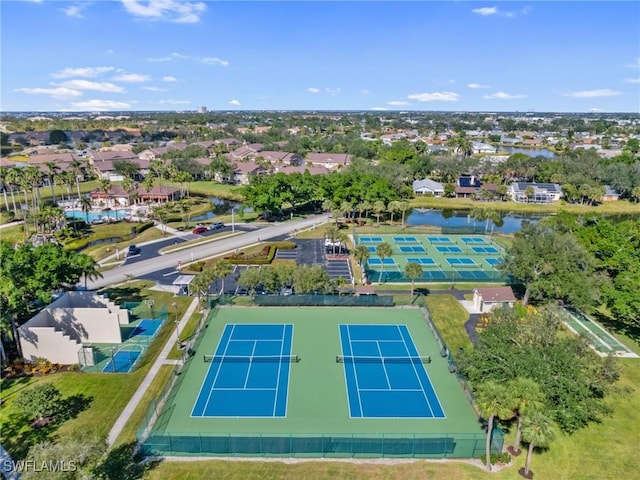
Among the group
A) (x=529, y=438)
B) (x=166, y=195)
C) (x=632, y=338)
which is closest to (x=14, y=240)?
(x=166, y=195)

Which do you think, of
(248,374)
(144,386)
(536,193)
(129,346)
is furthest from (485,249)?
(144,386)

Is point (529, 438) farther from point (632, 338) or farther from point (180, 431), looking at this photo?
point (632, 338)

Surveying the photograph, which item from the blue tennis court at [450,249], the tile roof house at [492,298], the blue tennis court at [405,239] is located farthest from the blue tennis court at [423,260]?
the tile roof house at [492,298]

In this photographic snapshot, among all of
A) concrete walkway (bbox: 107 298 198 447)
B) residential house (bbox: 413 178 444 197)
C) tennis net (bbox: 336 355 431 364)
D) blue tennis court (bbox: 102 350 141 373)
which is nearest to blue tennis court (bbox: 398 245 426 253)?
tennis net (bbox: 336 355 431 364)

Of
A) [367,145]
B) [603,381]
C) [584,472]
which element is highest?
[367,145]

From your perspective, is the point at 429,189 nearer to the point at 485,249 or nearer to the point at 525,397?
the point at 485,249
